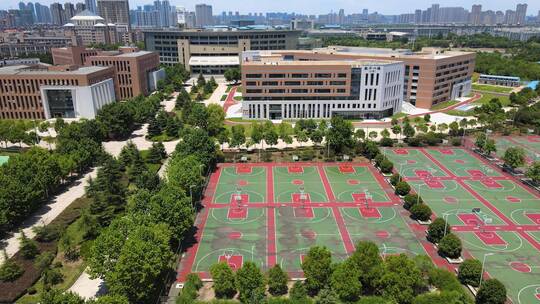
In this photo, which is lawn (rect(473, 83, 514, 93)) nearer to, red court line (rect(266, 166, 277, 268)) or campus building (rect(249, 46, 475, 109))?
campus building (rect(249, 46, 475, 109))

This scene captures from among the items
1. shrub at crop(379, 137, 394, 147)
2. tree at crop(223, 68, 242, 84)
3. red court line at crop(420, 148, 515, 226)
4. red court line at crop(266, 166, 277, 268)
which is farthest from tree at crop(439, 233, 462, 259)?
tree at crop(223, 68, 242, 84)

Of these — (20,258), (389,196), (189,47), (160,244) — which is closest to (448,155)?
(389,196)

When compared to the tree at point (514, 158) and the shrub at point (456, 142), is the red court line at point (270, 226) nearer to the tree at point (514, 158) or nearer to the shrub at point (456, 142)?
the tree at point (514, 158)

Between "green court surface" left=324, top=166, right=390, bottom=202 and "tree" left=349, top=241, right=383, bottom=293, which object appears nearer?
"tree" left=349, top=241, right=383, bottom=293

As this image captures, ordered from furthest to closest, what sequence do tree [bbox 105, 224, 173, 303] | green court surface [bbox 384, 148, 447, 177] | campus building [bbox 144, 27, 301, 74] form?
campus building [bbox 144, 27, 301, 74] < green court surface [bbox 384, 148, 447, 177] < tree [bbox 105, 224, 173, 303]

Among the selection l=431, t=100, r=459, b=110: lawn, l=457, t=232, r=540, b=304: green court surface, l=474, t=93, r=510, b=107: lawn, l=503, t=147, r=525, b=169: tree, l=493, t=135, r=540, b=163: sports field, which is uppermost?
l=503, t=147, r=525, b=169: tree

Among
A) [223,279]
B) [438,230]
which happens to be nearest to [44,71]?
[223,279]

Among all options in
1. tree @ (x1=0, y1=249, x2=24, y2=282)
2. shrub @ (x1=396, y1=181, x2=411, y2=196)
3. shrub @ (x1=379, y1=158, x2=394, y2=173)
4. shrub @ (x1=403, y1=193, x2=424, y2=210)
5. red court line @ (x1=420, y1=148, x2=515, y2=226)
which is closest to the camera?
tree @ (x1=0, y1=249, x2=24, y2=282)

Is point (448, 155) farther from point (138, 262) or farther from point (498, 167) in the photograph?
point (138, 262)
